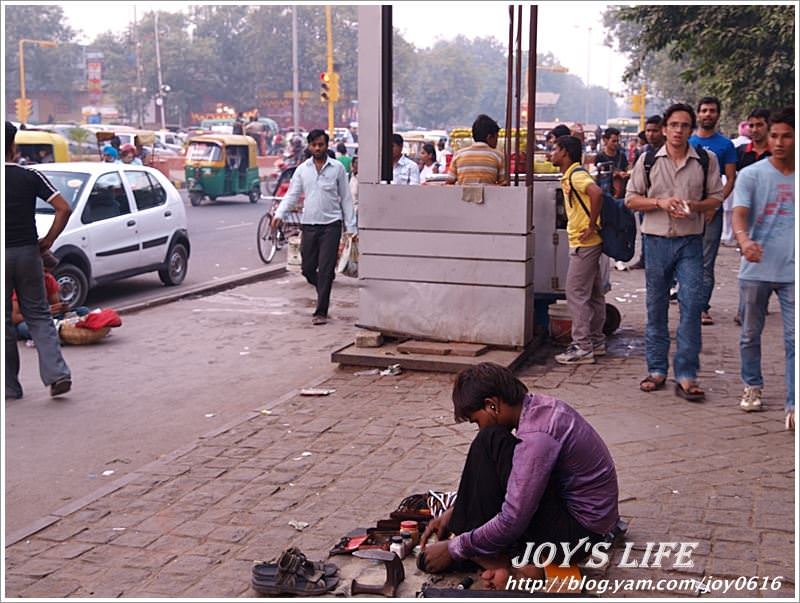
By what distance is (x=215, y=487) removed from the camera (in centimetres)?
584

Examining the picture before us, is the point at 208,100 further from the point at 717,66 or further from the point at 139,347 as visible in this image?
the point at 139,347

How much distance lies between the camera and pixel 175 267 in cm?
1444

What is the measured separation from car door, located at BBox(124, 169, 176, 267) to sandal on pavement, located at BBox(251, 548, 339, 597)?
30.4 feet

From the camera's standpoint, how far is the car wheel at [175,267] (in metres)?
14.1

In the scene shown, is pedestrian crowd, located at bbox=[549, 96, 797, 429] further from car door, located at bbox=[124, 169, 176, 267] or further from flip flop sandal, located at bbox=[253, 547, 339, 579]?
car door, located at bbox=[124, 169, 176, 267]

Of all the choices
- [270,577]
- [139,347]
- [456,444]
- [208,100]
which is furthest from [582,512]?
[208,100]

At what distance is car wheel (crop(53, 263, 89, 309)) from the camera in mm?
11547

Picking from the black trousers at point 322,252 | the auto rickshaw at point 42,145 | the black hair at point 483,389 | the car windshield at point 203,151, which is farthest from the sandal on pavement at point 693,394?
the car windshield at point 203,151

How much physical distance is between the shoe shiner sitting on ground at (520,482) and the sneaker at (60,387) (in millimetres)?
4508

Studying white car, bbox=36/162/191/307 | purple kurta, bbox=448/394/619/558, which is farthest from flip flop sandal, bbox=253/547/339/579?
white car, bbox=36/162/191/307

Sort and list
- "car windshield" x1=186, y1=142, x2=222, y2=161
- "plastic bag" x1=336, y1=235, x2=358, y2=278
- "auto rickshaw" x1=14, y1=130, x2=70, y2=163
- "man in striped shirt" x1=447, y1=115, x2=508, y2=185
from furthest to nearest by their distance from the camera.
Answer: "car windshield" x1=186, y1=142, x2=222, y2=161
"auto rickshaw" x1=14, y1=130, x2=70, y2=163
"plastic bag" x1=336, y1=235, x2=358, y2=278
"man in striped shirt" x1=447, y1=115, x2=508, y2=185

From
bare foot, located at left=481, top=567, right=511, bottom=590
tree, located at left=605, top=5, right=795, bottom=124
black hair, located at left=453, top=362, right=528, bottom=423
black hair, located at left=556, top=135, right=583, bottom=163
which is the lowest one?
bare foot, located at left=481, top=567, right=511, bottom=590

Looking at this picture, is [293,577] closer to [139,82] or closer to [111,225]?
[111,225]

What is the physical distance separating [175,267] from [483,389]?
426 inches
